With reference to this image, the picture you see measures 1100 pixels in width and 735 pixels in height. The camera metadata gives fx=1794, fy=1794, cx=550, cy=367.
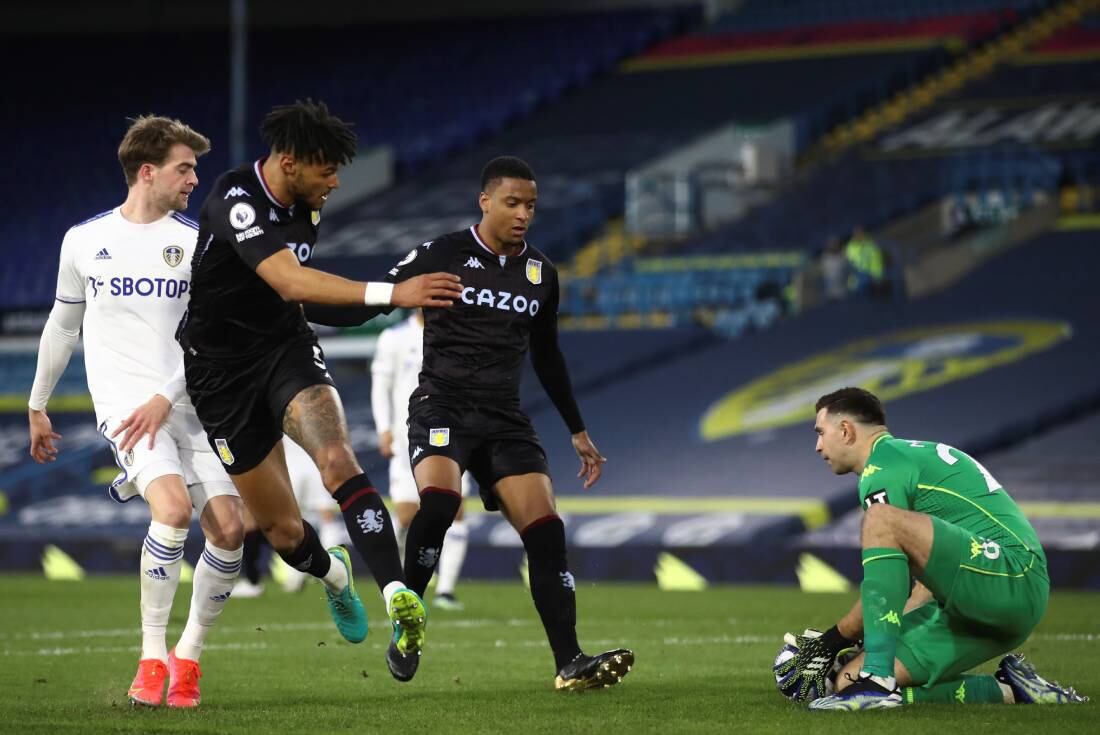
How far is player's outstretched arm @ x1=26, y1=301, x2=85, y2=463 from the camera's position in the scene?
7680mm

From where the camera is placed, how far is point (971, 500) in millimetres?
7012

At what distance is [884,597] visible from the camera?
21.5 ft

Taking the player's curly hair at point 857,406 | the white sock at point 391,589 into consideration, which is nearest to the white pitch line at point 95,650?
the white sock at point 391,589

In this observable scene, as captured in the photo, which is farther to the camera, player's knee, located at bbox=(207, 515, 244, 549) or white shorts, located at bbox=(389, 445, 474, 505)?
white shorts, located at bbox=(389, 445, 474, 505)

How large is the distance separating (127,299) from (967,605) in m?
3.63

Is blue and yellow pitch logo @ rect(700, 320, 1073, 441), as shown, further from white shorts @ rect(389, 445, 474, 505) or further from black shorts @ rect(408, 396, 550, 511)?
black shorts @ rect(408, 396, 550, 511)

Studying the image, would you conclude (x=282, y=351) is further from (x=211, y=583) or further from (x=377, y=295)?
(x=211, y=583)

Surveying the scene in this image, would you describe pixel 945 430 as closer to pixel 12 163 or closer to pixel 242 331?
pixel 242 331

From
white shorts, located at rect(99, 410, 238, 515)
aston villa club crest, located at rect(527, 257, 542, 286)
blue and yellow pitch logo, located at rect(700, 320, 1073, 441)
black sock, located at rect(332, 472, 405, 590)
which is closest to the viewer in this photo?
black sock, located at rect(332, 472, 405, 590)

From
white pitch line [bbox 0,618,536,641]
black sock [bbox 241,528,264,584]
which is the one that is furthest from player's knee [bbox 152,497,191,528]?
black sock [bbox 241,528,264,584]

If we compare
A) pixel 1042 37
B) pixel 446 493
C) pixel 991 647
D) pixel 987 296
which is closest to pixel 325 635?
pixel 446 493

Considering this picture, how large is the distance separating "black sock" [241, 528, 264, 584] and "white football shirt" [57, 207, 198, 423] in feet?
18.0

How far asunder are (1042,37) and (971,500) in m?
25.7

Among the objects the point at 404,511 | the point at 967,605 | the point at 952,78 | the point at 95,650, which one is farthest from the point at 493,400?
the point at 952,78
